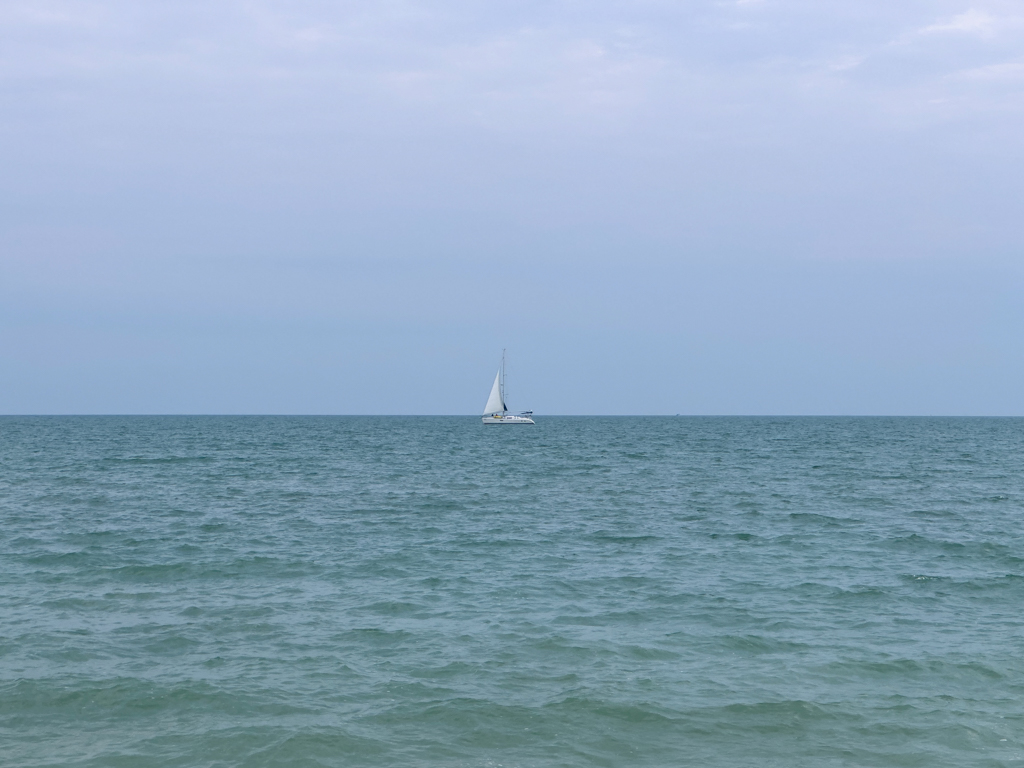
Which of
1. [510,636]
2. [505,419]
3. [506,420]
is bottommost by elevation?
[510,636]

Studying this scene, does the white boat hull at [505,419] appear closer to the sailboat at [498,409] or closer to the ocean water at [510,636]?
the sailboat at [498,409]

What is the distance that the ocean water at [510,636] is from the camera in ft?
40.5

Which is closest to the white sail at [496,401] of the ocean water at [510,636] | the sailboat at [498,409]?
the sailboat at [498,409]

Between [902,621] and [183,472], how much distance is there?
50.3 meters

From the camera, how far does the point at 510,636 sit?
17234 mm

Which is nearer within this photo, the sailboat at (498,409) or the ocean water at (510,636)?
the ocean water at (510,636)

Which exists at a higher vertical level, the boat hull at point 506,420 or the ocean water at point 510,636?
the boat hull at point 506,420

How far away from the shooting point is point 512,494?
1757 inches

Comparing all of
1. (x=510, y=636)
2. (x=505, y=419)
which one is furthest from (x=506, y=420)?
(x=510, y=636)

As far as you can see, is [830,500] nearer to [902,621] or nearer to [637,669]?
[902,621]

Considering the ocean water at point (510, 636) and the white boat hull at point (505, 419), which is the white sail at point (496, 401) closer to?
the white boat hull at point (505, 419)

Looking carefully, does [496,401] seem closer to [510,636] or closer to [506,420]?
[506,420]

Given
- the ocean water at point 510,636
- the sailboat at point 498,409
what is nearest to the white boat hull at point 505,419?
the sailboat at point 498,409

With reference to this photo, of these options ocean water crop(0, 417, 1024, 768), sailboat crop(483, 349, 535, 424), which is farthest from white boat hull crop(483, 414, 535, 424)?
ocean water crop(0, 417, 1024, 768)
